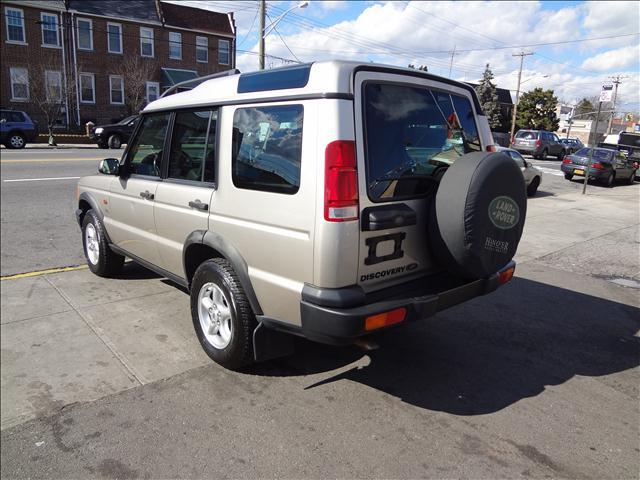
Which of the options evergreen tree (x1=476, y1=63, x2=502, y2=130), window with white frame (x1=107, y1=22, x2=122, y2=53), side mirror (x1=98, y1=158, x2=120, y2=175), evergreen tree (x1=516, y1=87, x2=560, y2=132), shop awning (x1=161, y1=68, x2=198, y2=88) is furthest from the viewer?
evergreen tree (x1=516, y1=87, x2=560, y2=132)

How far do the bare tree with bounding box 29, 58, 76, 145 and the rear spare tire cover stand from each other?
25.3 meters

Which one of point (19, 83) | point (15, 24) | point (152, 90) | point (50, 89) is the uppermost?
point (15, 24)

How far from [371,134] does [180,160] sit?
5.78 feet

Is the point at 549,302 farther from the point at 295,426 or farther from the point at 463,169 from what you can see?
the point at 295,426

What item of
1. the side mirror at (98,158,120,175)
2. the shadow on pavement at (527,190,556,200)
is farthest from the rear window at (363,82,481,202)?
the shadow on pavement at (527,190,556,200)

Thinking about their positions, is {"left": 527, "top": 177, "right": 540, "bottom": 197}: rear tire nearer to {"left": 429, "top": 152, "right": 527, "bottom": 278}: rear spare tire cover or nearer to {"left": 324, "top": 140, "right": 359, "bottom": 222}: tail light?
{"left": 429, "top": 152, "right": 527, "bottom": 278}: rear spare tire cover

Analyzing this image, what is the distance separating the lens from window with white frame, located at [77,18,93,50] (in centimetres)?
3108

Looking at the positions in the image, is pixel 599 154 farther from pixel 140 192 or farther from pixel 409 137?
pixel 140 192

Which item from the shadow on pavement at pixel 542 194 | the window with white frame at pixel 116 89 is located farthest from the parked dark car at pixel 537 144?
the window with white frame at pixel 116 89

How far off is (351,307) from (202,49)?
1497 inches

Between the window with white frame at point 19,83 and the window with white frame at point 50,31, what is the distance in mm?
2233

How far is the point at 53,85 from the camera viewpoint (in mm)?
27797

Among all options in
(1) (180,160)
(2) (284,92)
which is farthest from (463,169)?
(1) (180,160)

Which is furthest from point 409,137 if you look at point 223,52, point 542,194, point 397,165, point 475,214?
point 223,52
